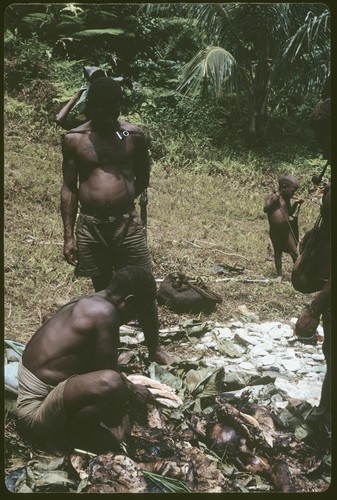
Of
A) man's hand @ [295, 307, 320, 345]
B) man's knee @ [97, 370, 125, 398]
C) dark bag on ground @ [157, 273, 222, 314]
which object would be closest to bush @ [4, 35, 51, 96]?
dark bag on ground @ [157, 273, 222, 314]

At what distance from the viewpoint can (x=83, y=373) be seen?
2.63 meters

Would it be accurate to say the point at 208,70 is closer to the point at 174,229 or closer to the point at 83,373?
the point at 174,229

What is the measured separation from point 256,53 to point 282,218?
3.70 m

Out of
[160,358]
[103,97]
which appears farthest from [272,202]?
[103,97]

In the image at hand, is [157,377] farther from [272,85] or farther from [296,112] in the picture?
[296,112]

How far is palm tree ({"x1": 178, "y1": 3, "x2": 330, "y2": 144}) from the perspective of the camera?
7.28 metres

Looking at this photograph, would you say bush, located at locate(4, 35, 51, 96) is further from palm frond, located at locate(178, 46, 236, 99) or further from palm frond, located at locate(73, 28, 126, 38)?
palm frond, located at locate(178, 46, 236, 99)

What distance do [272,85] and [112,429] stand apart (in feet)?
22.2

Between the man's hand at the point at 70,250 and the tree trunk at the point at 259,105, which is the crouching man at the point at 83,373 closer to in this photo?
the man's hand at the point at 70,250

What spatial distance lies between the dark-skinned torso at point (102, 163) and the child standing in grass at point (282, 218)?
238 centimetres

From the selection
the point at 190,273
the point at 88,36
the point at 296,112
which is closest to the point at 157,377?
the point at 190,273

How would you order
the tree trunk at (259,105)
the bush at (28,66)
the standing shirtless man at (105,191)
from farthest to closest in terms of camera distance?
the bush at (28,66) → the tree trunk at (259,105) → the standing shirtless man at (105,191)

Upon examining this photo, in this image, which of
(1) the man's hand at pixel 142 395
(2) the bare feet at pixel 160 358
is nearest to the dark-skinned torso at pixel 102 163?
(2) the bare feet at pixel 160 358

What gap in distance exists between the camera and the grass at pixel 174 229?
467cm
